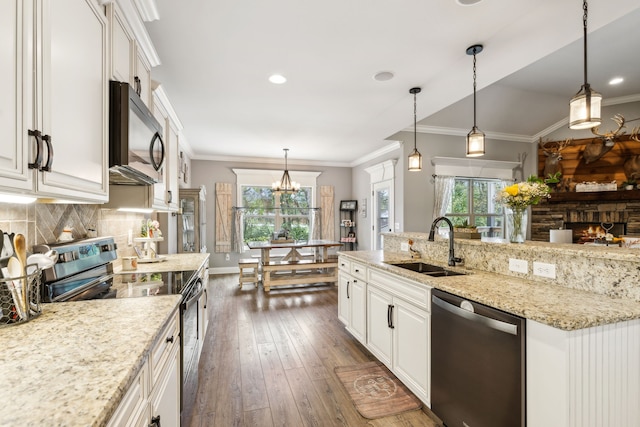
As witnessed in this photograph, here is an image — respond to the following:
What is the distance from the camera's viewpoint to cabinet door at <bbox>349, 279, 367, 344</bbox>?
9.32 ft

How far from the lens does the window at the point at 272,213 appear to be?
7.00 m

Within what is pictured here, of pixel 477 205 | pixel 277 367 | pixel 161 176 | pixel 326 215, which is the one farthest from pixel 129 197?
pixel 477 205

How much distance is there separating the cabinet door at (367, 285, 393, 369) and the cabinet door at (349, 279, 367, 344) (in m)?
0.07

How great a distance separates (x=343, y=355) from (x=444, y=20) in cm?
289

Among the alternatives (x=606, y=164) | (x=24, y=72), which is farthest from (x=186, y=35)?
(x=606, y=164)

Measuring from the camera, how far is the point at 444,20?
2.08 meters

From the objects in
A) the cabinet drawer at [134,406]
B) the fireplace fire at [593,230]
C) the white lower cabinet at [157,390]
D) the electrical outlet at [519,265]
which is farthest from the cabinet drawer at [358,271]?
the fireplace fire at [593,230]

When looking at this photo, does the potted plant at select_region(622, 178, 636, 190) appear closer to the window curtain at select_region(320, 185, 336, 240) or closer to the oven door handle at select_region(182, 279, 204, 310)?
the window curtain at select_region(320, 185, 336, 240)

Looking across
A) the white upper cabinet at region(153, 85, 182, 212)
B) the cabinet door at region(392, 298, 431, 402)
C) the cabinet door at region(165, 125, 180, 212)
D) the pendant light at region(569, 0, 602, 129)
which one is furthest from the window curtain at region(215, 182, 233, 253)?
the pendant light at region(569, 0, 602, 129)

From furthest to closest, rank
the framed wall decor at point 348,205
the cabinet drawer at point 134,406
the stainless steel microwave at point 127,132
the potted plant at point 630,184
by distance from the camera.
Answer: the framed wall decor at point 348,205
the potted plant at point 630,184
the stainless steel microwave at point 127,132
the cabinet drawer at point 134,406

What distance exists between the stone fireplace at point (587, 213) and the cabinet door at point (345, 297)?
4.69 metres

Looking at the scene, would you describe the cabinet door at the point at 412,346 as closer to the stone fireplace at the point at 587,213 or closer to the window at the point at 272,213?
the window at the point at 272,213

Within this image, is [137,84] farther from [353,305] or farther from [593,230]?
[593,230]

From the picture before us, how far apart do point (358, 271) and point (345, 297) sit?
484mm
